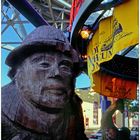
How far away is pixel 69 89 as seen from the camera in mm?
2074

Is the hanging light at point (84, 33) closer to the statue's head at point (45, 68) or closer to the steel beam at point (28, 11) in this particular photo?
the steel beam at point (28, 11)

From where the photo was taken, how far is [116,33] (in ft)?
15.7

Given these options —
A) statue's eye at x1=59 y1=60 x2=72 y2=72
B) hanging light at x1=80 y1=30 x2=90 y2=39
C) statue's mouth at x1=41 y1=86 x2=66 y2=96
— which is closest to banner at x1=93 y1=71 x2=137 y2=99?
hanging light at x1=80 y1=30 x2=90 y2=39

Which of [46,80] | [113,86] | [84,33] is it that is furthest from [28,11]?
[46,80]

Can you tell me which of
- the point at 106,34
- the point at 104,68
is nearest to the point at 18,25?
the point at 104,68

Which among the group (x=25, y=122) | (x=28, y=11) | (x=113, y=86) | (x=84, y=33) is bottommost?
(x=25, y=122)

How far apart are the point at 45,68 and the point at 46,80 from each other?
75 millimetres

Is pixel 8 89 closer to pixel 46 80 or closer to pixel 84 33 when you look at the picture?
pixel 46 80

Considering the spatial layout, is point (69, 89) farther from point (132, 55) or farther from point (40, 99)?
point (132, 55)

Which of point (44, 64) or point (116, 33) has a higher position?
point (116, 33)

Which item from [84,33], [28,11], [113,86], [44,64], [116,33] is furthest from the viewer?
[113,86]

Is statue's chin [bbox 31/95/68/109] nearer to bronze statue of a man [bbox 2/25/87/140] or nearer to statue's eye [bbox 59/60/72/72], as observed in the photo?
bronze statue of a man [bbox 2/25/87/140]

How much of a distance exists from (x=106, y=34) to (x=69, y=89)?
3.47m

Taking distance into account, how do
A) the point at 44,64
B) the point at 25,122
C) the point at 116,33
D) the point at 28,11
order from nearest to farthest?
the point at 25,122, the point at 44,64, the point at 116,33, the point at 28,11
